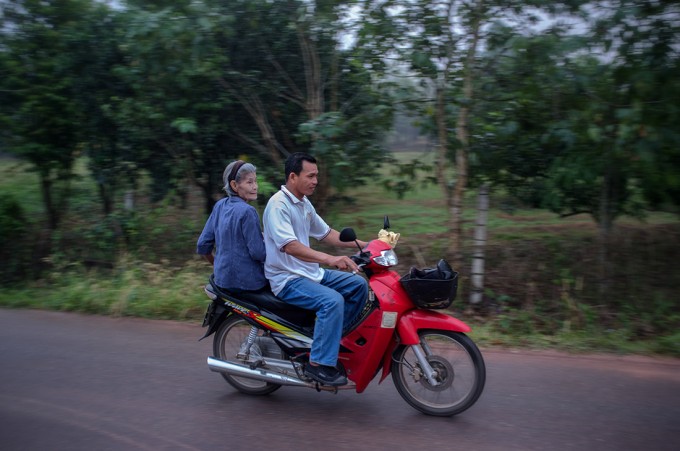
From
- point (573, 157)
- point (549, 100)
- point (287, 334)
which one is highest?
point (549, 100)

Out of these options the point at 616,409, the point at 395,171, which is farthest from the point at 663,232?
the point at 616,409

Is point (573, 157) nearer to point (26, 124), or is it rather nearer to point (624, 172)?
point (624, 172)

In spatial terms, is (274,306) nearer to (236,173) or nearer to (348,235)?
(348,235)

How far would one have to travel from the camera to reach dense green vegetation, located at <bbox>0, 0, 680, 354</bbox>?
6.57 meters

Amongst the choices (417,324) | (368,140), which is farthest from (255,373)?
(368,140)

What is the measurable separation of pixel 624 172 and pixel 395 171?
2767mm

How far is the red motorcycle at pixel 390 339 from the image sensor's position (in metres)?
4.34

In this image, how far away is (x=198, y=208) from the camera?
977 centimetres

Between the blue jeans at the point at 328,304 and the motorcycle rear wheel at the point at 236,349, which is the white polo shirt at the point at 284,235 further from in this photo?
the motorcycle rear wheel at the point at 236,349

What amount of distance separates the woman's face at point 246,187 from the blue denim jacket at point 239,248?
0.05 meters

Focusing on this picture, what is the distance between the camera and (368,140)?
8062mm

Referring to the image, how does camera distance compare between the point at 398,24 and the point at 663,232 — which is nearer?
the point at 398,24

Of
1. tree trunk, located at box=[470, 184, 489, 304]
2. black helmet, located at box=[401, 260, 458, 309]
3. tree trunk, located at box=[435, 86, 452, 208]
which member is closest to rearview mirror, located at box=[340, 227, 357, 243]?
black helmet, located at box=[401, 260, 458, 309]

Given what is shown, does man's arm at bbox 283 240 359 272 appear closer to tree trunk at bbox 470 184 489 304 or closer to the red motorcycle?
the red motorcycle
